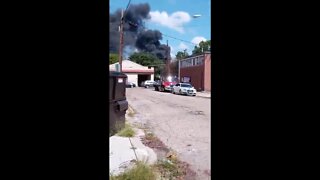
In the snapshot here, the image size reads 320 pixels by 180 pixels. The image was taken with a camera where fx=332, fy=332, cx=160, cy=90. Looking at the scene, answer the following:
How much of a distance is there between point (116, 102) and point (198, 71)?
37.9 m

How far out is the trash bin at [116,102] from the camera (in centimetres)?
916

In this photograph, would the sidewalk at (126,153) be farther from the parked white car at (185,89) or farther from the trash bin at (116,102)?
the parked white car at (185,89)

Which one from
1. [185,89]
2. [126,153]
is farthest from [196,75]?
[126,153]

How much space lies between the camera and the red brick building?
4369 centimetres

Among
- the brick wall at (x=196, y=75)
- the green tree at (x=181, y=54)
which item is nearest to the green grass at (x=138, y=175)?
the brick wall at (x=196, y=75)

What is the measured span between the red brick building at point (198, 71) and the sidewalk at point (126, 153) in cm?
3448
